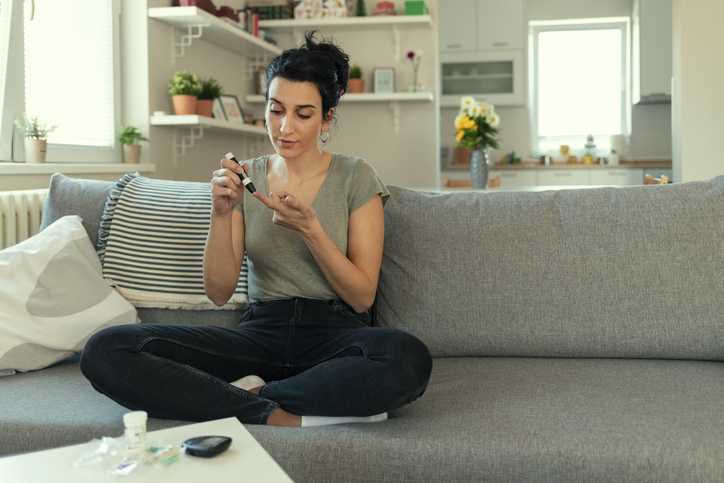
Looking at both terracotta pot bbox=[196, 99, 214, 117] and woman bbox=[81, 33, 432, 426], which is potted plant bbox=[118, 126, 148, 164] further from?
woman bbox=[81, 33, 432, 426]

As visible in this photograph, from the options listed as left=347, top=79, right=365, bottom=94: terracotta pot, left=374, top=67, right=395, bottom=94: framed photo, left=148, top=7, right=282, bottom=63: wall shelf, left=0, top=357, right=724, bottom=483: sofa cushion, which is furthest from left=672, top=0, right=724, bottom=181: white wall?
left=0, top=357, right=724, bottom=483: sofa cushion

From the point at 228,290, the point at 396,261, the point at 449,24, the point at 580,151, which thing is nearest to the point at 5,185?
the point at 228,290

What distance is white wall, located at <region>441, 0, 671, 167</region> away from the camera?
772 centimetres

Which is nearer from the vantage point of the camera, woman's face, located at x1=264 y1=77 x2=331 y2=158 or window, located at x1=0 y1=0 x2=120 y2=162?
woman's face, located at x1=264 y1=77 x2=331 y2=158

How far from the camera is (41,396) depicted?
69.6 inches

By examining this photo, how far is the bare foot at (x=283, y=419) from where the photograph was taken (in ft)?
5.24

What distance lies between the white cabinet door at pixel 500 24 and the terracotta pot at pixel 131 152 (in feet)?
14.5

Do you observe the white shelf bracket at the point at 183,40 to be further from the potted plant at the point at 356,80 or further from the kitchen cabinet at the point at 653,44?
the kitchen cabinet at the point at 653,44

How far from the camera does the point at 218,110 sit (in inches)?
177

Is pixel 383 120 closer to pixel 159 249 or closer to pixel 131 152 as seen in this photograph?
pixel 131 152

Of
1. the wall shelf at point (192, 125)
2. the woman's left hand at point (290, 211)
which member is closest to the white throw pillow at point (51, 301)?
the woman's left hand at point (290, 211)

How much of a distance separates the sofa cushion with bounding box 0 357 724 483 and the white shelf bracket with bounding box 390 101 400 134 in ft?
13.2

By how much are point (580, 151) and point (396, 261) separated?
6246 mm

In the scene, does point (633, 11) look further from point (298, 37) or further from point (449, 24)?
point (298, 37)
